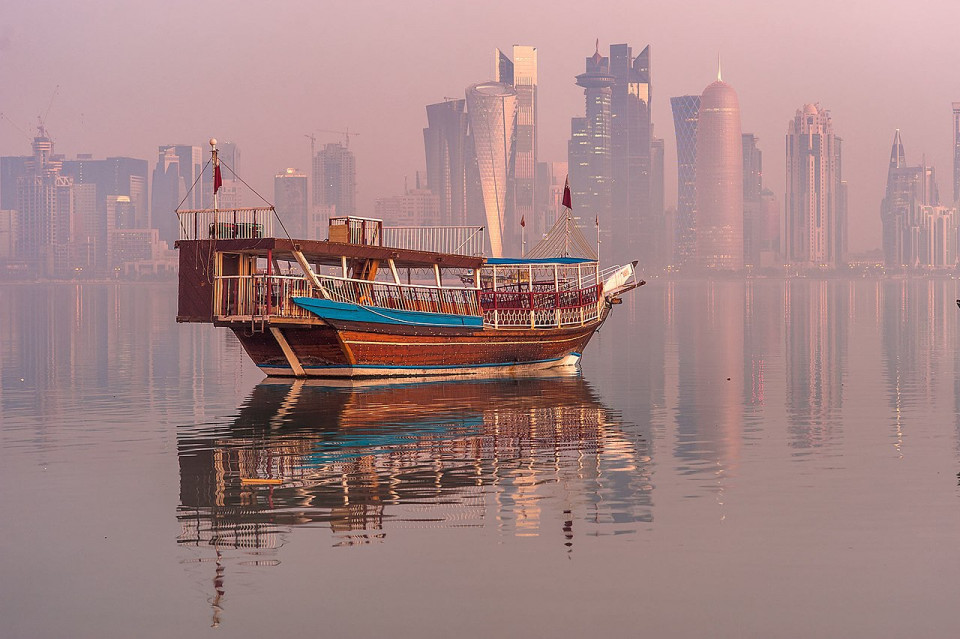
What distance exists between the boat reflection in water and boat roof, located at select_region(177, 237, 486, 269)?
6.05 meters

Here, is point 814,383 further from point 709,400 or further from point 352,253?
point 352,253

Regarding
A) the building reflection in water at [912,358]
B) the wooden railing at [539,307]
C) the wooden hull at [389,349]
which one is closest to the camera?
the building reflection in water at [912,358]

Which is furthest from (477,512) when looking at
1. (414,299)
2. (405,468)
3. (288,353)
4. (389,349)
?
(414,299)

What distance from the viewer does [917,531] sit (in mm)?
20109

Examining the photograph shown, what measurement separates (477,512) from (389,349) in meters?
24.7

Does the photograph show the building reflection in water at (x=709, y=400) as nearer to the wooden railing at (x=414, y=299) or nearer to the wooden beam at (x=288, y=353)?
the wooden railing at (x=414, y=299)

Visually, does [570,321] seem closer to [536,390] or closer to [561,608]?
[536,390]

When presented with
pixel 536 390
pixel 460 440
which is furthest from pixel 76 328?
pixel 460 440

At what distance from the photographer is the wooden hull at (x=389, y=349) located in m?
44.3

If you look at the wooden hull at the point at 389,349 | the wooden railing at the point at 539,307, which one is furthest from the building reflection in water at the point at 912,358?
the wooden hull at the point at 389,349

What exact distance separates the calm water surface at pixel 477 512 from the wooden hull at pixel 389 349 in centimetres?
125

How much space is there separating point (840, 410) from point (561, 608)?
2648cm

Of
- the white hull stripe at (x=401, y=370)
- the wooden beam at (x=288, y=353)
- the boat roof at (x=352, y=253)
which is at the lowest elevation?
the white hull stripe at (x=401, y=370)

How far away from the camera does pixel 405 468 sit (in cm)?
2622
